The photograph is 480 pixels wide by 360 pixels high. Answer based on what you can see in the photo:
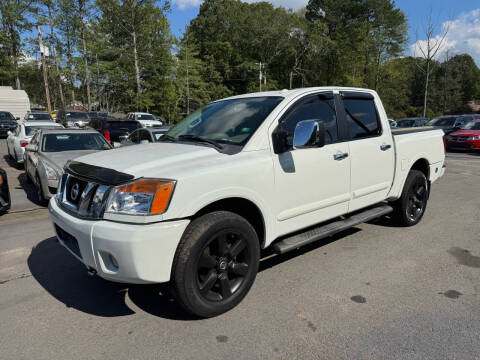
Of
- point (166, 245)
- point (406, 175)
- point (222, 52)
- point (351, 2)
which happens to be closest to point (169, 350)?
point (166, 245)

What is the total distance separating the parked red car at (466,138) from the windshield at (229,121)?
616 inches

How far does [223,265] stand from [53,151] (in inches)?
235

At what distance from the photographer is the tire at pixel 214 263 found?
102 inches

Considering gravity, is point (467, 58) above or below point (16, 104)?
above

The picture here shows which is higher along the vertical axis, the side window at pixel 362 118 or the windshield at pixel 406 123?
the side window at pixel 362 118

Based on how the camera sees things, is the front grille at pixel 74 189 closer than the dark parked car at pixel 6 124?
Yes

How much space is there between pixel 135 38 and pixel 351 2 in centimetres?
3700

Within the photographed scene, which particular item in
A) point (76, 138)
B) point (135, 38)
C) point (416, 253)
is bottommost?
point (416, 253)

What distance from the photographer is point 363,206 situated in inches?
165

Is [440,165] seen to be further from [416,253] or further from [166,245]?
[166,245]

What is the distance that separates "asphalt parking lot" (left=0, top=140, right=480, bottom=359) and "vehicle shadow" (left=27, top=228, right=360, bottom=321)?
0.01 metres

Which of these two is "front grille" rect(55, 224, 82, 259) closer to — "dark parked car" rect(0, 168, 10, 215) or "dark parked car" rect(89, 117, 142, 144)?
"dark parked car" rect(0, 168, 10, 215)

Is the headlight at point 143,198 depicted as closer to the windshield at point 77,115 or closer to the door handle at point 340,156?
the door handle at point 340,156

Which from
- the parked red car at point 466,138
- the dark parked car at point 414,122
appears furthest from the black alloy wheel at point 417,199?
the dark parked car at point 414,122
